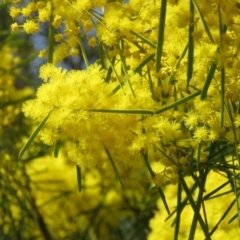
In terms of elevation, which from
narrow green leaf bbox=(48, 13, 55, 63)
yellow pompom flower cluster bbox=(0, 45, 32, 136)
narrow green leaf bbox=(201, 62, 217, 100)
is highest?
yellow pompom flower cluster bbox=(0, 45, 32, 136)

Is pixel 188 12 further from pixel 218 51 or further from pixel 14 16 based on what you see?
pixel 14 16

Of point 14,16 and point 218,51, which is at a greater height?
point 14,16

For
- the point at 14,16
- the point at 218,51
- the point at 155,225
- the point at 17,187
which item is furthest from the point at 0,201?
the point at 218,51

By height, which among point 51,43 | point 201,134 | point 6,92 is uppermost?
point 6,92

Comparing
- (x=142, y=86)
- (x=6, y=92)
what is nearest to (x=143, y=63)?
(x=142, y=86)

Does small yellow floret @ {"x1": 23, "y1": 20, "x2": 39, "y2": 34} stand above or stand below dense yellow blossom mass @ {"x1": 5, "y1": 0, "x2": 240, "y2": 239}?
above

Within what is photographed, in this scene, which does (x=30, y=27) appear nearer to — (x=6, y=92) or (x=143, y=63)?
(x=143, y=63)

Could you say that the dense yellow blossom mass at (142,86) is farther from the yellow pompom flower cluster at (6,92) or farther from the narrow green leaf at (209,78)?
the yellow pompom flower cluster at (6,92)

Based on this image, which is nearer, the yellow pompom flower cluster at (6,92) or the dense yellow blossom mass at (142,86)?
the dense yellow blossom mass at (142,86)

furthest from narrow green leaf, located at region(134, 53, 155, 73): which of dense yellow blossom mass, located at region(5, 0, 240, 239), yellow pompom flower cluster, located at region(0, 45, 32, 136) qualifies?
yellow pompom flower cluster, located at region(0, 45, 32, 136)

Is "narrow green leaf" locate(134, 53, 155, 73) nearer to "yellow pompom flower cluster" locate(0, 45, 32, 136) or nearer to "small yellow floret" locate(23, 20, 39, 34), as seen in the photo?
"small yellow floret" locate(23, 20, 39, 34)

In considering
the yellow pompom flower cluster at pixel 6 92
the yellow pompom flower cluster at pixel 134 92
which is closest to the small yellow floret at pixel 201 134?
the yellow pompom flower cluster at pixel 134 92
